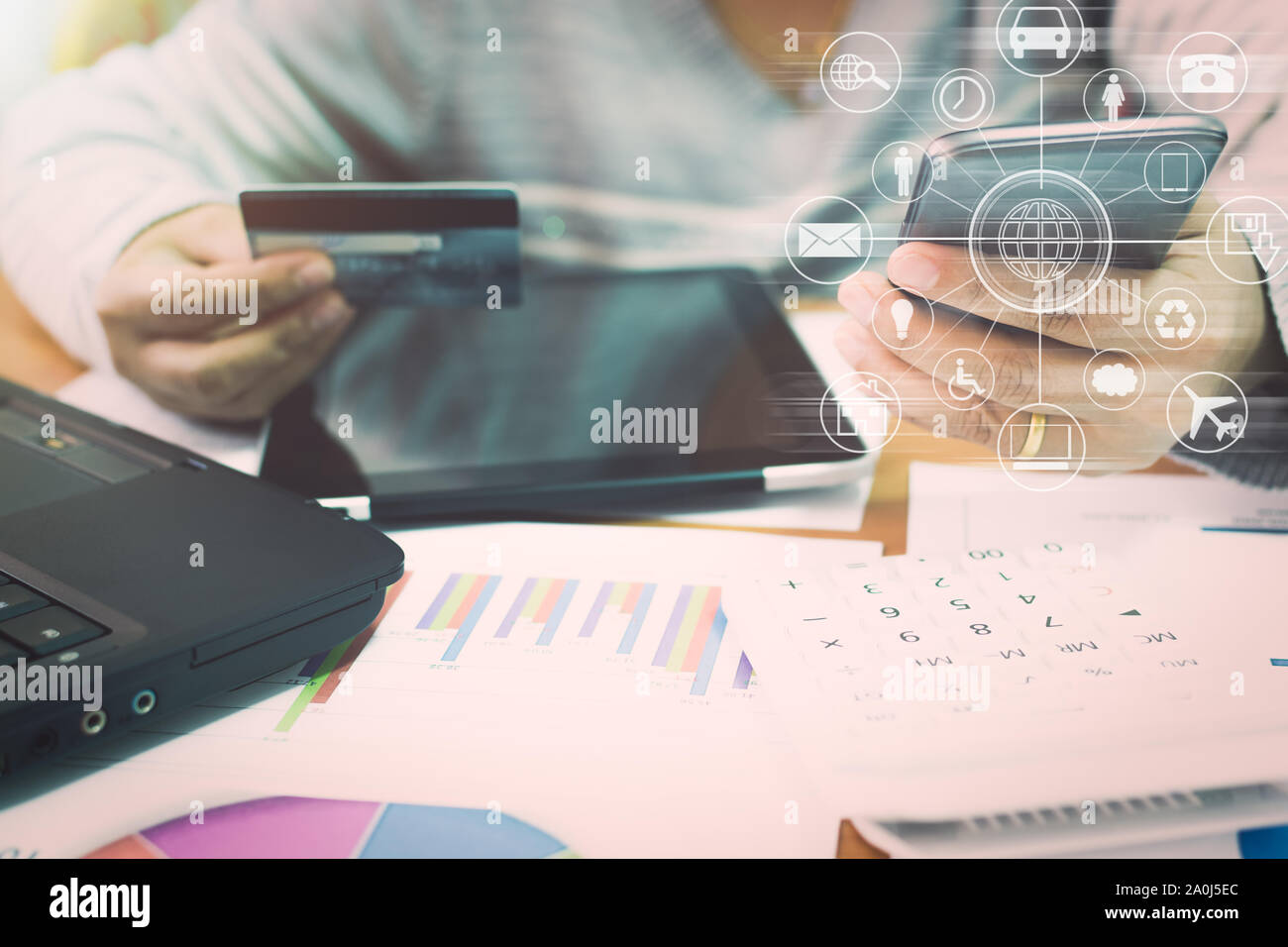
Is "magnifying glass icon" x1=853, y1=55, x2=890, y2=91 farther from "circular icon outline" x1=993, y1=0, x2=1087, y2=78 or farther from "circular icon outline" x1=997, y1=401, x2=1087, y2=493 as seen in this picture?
"circular icon outline" x1=997, y1=401, x2=1087, y2=493

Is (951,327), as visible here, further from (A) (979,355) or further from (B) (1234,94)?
(B) (1234,94)

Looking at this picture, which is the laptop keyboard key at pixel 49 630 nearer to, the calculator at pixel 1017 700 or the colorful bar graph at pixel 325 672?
the colorful bar graph at pixel 325 672

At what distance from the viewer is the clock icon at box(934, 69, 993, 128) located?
1.54 feet

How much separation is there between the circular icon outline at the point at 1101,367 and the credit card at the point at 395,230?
0.31 m

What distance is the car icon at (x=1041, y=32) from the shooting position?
46 cm

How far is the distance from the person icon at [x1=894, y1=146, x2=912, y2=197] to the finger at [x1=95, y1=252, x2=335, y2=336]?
12.2 inches

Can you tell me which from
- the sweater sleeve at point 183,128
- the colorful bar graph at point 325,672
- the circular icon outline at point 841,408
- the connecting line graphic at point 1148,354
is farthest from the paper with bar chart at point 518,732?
the sweater sleeve at point 183,128

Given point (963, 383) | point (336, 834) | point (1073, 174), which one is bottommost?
point (336, 834)

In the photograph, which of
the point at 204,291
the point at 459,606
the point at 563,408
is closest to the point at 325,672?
the point at 459,606

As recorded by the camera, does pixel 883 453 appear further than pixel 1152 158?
Yes

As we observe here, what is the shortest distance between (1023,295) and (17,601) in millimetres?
425

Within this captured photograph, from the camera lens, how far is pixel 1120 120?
0.41 meters

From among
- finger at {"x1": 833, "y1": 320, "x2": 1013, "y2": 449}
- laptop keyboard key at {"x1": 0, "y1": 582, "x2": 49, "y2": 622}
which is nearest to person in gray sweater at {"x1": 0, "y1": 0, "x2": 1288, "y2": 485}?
finger at {"x1": 833, "y1": 320, "x2": 1013, "y2": 449}
